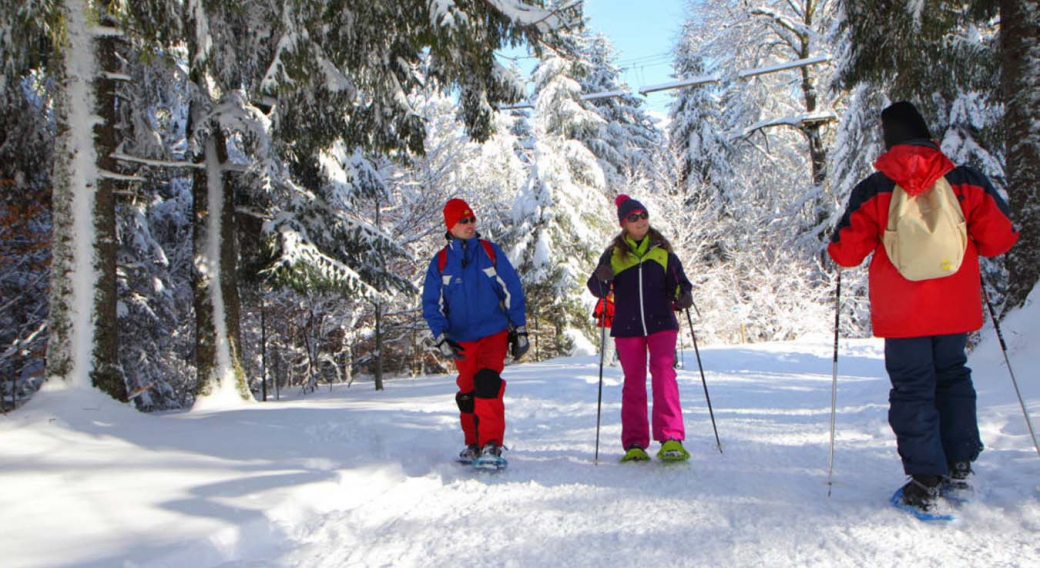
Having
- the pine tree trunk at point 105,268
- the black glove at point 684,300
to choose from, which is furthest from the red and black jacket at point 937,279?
the pine tree trunk at point 105,268

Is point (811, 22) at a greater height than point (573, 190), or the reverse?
point (811, 22)

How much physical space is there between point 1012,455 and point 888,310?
4.33 feet

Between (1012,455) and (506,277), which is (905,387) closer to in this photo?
(1012,455)

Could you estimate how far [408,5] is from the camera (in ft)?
19.6

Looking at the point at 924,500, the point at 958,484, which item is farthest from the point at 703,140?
the point at 924,500

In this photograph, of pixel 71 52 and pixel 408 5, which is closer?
pixel 408 5

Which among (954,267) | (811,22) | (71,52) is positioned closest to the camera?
(954,267)

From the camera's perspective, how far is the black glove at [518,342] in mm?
4516

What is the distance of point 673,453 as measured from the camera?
13.9ft

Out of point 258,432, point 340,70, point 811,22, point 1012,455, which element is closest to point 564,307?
point 811,22

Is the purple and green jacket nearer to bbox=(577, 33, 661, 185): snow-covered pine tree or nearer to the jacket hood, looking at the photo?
the jacket hood

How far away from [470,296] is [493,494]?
1360mm

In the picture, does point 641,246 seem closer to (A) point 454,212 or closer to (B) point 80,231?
(A) point 454,212

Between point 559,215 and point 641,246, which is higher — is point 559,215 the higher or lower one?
the higher one
